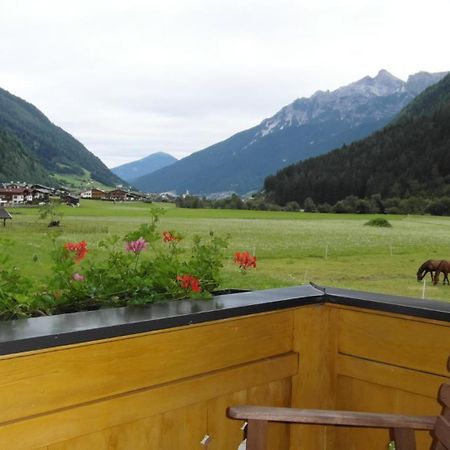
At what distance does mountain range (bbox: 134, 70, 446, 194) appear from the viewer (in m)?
53.5

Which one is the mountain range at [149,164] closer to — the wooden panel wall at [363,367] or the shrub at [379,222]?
the shrub at [379,222]

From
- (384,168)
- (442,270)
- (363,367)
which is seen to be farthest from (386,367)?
(384,168)

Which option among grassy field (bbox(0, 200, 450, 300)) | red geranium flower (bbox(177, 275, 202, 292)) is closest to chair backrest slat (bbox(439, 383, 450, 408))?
red geranium flower (bbox(177, 275, 202, 292))

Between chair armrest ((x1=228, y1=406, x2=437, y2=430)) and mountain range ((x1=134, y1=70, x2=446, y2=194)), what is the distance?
145 ft

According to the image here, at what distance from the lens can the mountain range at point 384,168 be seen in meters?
21.8

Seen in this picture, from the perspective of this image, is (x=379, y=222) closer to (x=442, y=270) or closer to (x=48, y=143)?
(x=442, y=270)

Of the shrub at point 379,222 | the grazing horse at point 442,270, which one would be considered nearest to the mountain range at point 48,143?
the shrub at point 379,222

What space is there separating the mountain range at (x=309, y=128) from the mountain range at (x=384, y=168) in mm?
13337

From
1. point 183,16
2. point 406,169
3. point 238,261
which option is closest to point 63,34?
point 183,16

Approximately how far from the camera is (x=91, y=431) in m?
1.06

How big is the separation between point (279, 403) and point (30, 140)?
13859 mm

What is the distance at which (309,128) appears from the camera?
107000mm

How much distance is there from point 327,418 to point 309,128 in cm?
10926

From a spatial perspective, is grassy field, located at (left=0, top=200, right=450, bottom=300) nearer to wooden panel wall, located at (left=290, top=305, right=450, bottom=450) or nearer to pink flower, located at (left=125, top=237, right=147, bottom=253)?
wooden panel wall, located at (left=290, top=305, right=450, bottom=450)
